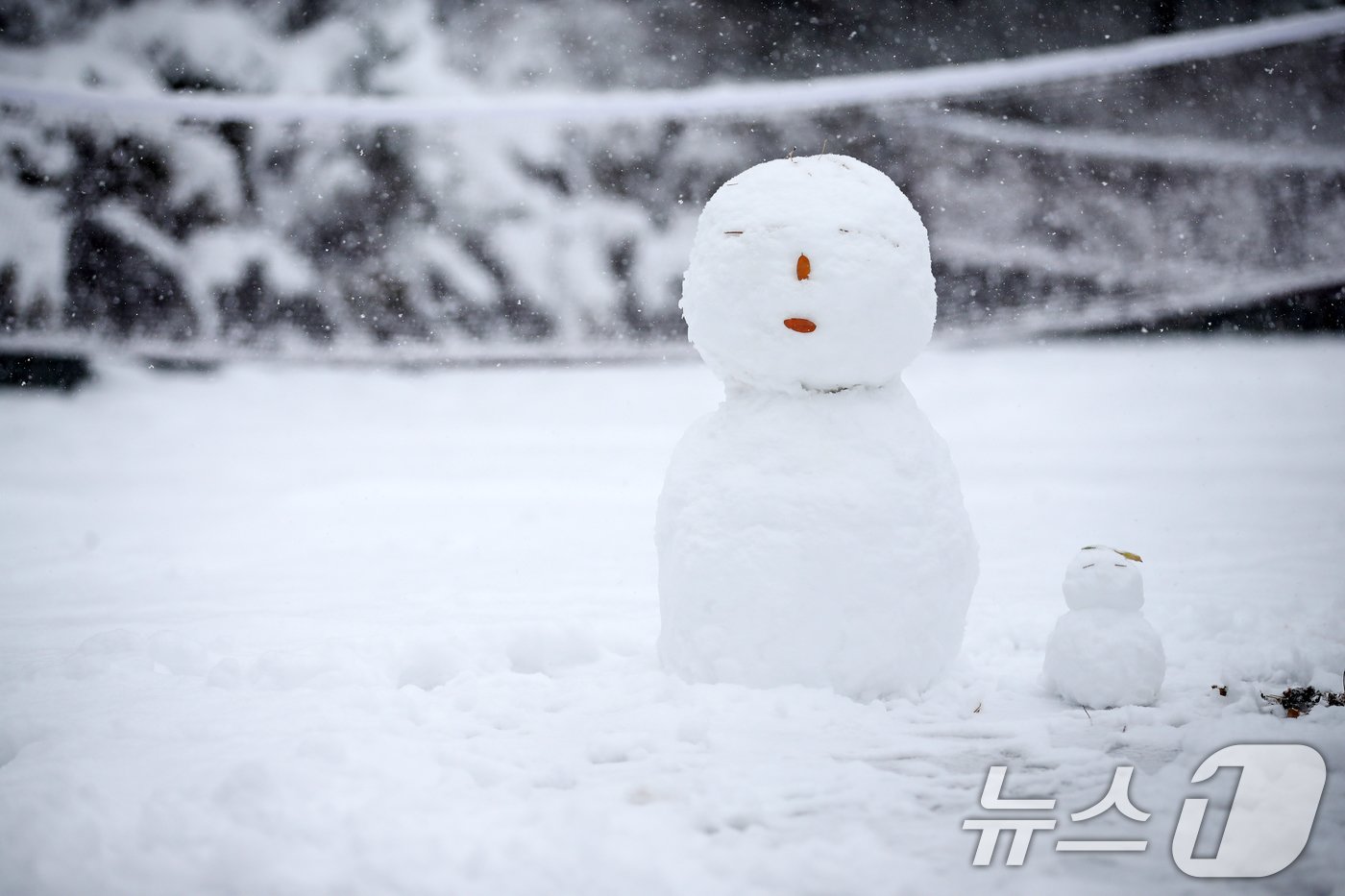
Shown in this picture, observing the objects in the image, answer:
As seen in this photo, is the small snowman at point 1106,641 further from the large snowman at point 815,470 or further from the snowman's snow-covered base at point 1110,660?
the large snowman at point 815,470

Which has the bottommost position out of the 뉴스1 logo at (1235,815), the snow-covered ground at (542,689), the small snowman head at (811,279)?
the snow-covered ground at (542,689)

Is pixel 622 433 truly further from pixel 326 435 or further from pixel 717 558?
pixel 717 558

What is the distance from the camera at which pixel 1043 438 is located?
27.4 ft

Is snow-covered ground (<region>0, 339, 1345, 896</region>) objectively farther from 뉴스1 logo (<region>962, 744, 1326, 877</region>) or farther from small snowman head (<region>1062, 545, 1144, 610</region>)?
small snowman head (<region>1062, 545, 1144, 610</region>)

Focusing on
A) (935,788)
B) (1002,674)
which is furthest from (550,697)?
(1002,674)

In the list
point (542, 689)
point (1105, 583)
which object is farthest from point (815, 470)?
point (542, 689)

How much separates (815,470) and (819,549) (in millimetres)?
229

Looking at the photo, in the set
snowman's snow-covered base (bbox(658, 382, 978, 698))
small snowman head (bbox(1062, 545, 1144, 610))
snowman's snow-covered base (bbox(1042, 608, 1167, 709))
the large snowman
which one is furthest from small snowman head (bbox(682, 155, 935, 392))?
snowman's snow-covered base (bbox(1042, 608, 1167, 709))

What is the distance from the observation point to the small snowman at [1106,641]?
2.97m

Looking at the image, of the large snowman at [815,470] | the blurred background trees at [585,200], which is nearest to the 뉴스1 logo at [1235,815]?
the large snowman at [815,470]

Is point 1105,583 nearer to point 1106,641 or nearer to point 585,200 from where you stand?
point 1106,641

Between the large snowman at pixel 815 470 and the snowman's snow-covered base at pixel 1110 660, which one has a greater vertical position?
the large snowman at pixel 815 470

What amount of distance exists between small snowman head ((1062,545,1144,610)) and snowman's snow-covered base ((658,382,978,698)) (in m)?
0.31

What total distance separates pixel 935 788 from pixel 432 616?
8.48 ft
